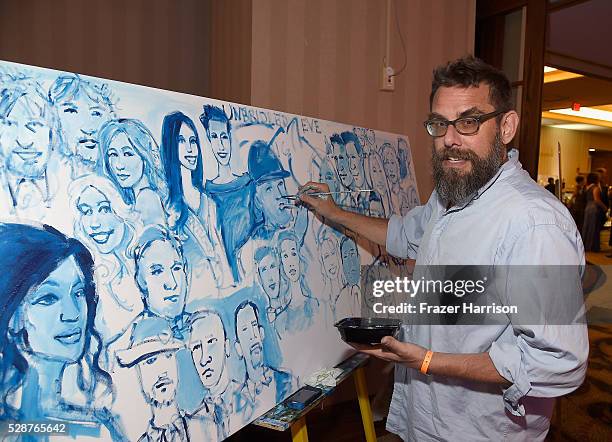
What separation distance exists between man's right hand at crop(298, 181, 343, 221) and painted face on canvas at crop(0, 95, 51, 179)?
33.7 inches

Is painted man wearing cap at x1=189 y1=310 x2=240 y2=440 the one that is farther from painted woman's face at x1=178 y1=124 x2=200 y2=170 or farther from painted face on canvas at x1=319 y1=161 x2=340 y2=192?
painted face on canvas at x1=319 y1=161 x2=340 y2=192

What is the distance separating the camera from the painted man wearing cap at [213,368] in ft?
3.83

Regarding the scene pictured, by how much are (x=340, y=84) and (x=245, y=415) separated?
1.96 meters

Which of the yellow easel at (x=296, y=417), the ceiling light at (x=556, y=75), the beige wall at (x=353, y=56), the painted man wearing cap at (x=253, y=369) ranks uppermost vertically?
the ceiling light at (x=556, y=75)

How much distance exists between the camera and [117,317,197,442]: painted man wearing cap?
40.8 inches

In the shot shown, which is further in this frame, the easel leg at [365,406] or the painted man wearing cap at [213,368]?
the easel leg at [365,406]

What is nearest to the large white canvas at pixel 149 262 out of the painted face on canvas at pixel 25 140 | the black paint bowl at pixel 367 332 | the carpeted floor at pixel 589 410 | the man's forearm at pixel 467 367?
the painted face on canvas at pixel 25 140

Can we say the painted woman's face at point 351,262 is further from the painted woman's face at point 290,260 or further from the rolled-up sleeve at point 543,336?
the rolled-up sleeve at point 543,336

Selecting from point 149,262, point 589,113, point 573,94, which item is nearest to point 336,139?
point 149,262

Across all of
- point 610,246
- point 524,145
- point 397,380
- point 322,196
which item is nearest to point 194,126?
point 322,196

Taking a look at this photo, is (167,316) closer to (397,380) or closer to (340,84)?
(397,380)

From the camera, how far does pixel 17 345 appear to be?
860 mm

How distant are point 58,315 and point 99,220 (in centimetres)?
20

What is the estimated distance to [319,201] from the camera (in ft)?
5.55
